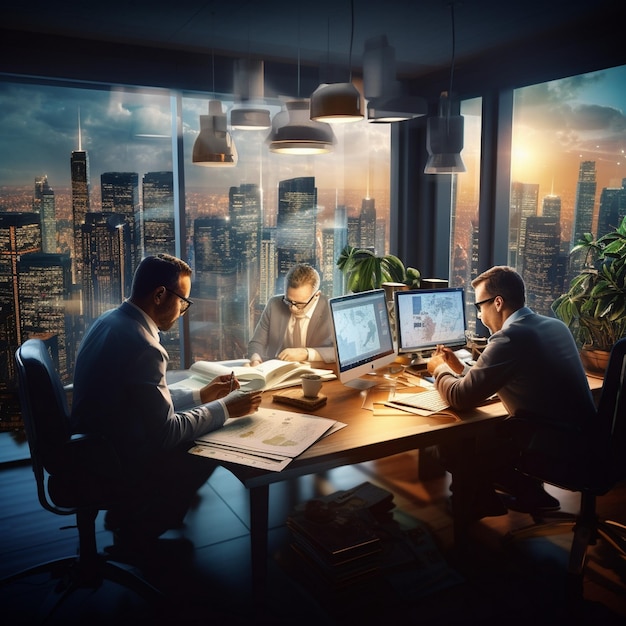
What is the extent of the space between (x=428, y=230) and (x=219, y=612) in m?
3.92

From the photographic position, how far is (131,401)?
7.52 ft

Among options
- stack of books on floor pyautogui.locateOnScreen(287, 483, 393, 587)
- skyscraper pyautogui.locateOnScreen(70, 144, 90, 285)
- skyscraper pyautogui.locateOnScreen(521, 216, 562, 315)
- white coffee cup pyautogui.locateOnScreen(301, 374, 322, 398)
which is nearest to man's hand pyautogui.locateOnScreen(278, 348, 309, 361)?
white coffee cup pyautogui.locateOnScreen(301, 374, 322, 398)

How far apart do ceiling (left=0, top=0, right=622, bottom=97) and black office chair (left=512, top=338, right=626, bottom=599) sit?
180 centimetres

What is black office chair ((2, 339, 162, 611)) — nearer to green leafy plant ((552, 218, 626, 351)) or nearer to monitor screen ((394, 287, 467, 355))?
monitor screen ((394, 287, 467, 355))

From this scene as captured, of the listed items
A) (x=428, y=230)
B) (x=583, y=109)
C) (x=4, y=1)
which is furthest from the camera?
(x=428, y=230)

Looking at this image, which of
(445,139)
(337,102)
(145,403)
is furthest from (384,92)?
(145,403)

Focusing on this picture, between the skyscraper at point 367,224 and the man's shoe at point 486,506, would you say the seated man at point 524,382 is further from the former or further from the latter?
the skyscraper at point 367,224

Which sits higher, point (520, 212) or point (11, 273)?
point (520, 212)

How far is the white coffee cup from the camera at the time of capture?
2.80 m

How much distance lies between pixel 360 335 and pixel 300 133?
101cm

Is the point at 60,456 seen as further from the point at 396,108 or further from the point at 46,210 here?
the point at 46,210

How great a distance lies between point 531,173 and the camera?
4.71 metres

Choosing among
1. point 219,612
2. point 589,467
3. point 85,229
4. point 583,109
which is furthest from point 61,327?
point 583,109

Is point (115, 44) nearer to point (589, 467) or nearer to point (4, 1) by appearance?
point (4, 1)
